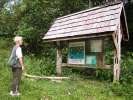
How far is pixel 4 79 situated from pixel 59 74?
119 inches

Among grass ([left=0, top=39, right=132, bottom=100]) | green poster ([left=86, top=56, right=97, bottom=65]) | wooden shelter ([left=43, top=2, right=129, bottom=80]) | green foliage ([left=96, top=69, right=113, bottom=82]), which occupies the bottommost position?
grass ([left=0, top=39, right=132, bottom=100])

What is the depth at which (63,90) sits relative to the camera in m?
10.7

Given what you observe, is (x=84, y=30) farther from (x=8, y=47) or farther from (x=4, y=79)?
(x=8, y=47)

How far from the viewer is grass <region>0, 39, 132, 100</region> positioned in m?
9.67

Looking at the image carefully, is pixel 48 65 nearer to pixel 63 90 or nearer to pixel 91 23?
pixel 91 23

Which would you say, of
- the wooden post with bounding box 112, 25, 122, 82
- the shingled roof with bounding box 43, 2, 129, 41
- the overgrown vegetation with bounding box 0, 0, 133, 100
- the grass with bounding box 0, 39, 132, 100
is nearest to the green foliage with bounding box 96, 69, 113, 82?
the overgrown vegetation with bounding box 0, 0, 133, 100

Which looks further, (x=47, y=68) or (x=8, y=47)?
(x=8, y=47)

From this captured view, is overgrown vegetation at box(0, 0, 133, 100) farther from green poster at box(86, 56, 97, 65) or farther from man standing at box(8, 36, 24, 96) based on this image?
green poster at box(86, 56, 97, 65)

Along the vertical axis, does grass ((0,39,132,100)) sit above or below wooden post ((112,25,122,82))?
below

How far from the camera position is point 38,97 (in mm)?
9547

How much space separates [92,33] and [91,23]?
610 millimetres

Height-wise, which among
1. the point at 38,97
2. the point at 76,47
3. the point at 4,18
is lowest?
the point at 38,97

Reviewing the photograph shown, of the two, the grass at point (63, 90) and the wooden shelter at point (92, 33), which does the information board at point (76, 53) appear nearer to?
the wooden shelter at point (92, 33)

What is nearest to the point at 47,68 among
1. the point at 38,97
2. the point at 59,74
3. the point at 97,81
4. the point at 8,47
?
the point at 59,74
